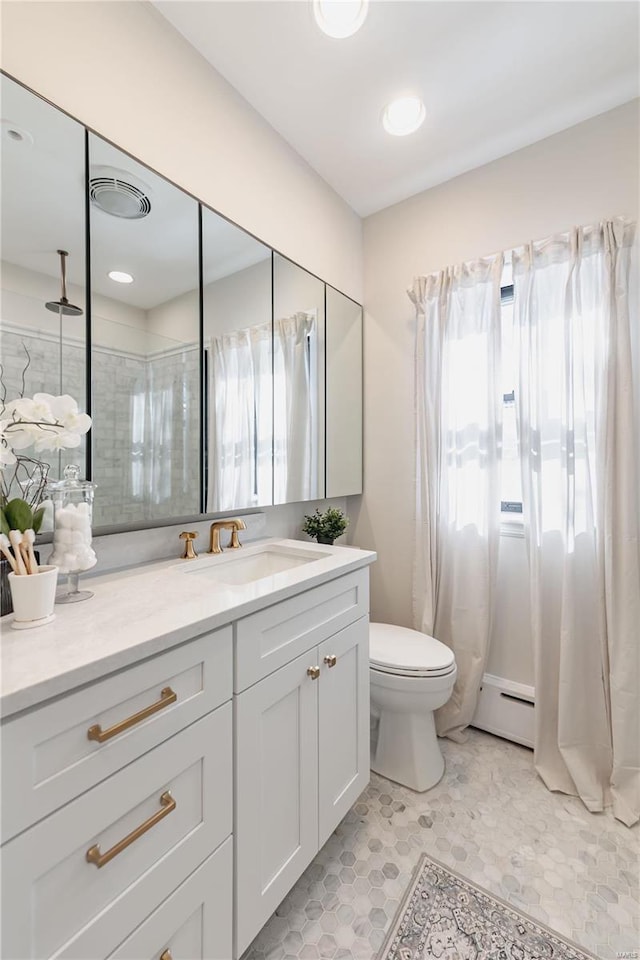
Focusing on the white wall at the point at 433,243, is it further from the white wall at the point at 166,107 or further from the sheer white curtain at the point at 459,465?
the white wall at the point at 166,107

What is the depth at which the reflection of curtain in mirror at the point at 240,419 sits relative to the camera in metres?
1.42

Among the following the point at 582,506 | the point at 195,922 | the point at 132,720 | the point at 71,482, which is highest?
the point at 71,482

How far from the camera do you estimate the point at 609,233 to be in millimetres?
1493

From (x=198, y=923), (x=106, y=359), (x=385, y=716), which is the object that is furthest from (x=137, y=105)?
(x=385, y=716)

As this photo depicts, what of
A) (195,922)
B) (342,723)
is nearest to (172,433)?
(342,723)

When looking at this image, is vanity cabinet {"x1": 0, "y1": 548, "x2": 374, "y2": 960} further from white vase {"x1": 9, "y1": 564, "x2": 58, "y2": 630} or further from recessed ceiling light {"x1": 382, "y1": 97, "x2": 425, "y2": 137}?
recessed ceiling light {"x1": 382, "y1": 97, "x2": 425, "y2": 137}

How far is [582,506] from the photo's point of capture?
1.59 meters

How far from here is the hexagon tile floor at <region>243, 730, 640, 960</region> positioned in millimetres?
1062

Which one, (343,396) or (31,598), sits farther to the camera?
(343,396)

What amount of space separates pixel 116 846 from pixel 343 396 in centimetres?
183

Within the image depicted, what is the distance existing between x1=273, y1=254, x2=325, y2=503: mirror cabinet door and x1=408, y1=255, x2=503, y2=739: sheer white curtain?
51 centimetres

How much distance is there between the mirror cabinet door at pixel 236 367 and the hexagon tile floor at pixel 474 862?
1204 mm

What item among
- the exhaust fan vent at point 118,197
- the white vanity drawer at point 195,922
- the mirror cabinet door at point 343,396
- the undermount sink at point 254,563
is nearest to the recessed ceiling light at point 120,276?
the exhaust fan vent at point 118,197

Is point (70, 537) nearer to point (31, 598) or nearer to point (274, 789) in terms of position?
point (31, 598)
